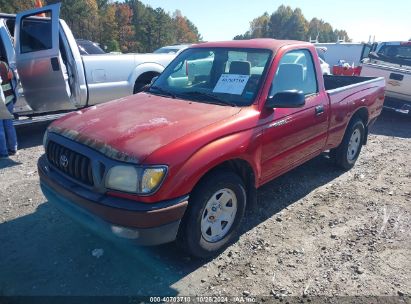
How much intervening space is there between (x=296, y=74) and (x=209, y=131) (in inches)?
66.6

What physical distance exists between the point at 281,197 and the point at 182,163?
→ 2.19 metres

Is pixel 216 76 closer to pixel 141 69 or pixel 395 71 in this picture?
pixel 141 69

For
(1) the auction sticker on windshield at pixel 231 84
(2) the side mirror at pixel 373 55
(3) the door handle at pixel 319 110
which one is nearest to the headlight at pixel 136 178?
(1) the auction sticker on windshield at pixel 231 84

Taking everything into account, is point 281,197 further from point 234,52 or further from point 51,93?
point 51,93

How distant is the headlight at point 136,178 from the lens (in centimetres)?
260

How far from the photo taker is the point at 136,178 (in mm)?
2609

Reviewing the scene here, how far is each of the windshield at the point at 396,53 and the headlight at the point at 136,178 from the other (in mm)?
9051

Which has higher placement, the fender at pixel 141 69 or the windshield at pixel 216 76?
the windshield at pixel 216 76

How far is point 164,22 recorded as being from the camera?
61.5m

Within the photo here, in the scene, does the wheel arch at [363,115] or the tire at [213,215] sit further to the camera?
the wheel arch at [363,115]

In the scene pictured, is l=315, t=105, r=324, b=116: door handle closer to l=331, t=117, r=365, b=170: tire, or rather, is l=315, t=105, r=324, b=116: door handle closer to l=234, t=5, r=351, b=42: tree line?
l=331, t=117, r=365, b=170: tire

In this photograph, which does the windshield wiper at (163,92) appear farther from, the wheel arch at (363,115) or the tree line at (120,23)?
the tree line at (120,23)

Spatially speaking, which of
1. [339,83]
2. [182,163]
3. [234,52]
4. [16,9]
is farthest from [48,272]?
[16,9]

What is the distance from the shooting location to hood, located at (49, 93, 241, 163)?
2.73 m
